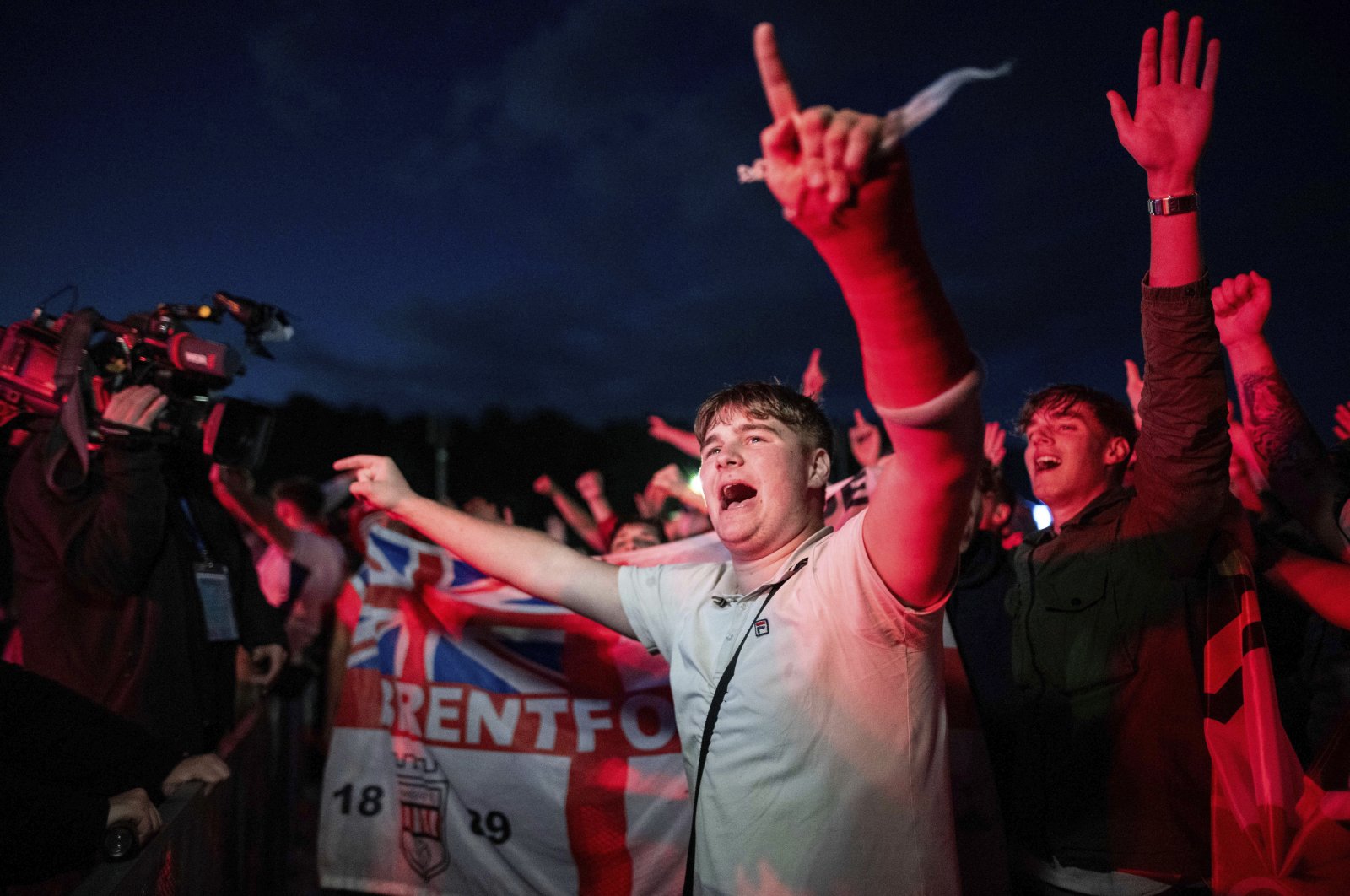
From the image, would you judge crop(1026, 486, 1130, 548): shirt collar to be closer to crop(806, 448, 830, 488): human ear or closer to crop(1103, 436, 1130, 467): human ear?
crop(1103, 436, 1130, 467): human ear

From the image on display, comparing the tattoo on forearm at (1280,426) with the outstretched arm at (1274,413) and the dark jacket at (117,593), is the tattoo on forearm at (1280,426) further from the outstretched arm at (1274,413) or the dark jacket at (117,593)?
the dark jacket at (117,593)

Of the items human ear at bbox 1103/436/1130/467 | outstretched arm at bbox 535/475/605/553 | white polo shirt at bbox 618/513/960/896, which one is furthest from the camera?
outstretched arm at bbox 535/475/605/553

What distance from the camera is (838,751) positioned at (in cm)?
170

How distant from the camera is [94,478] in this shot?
3.44 meters

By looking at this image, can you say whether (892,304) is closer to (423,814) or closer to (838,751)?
(838,751)

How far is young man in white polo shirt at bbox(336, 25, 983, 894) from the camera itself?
45.9 inches

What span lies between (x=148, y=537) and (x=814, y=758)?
2972 millimetres

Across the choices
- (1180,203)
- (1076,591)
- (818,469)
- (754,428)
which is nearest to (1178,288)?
(1180,203)

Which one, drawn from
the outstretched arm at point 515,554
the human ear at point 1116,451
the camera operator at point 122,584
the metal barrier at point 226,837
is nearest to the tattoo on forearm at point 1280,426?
the human ear at point 1116,451

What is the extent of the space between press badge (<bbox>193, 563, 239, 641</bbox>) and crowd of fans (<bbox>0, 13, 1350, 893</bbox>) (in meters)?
0.01

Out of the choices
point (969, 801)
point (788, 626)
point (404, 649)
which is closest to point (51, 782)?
point (404, 649)

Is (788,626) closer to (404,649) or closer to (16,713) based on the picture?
(16,713)

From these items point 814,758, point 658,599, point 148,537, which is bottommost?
point 814,758

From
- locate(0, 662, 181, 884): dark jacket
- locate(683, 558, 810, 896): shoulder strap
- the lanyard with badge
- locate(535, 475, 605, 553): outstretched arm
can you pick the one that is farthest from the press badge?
locate(535, 475, 605, 553): outstretched arm
